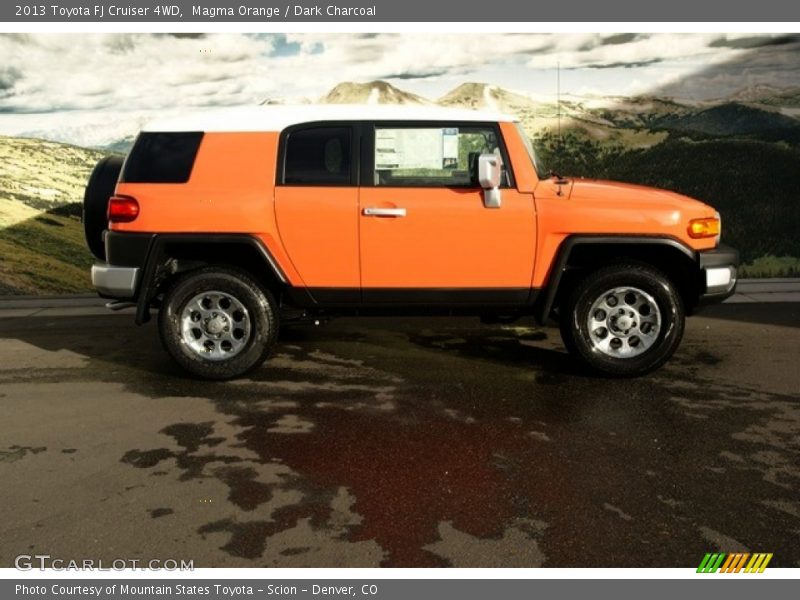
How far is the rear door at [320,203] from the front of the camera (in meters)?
5.62

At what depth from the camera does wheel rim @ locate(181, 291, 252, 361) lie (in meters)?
5.78

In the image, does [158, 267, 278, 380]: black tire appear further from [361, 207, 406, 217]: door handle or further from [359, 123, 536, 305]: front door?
[361, 207, 406, 217]: door handle

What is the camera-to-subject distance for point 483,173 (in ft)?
17.6

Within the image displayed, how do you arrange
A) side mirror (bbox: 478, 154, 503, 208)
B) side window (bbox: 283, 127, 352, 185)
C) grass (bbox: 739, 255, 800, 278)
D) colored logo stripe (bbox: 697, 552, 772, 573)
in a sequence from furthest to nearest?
grass (bbox: 739, 255, 800, 278) < side window (bbox: 283, 127, 352, 185) < side mirror (bbox: 478, 154, 503, 208) < colored logo stripe (bbox: 697, 552, 772, 573)

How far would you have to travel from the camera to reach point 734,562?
3.14 meters

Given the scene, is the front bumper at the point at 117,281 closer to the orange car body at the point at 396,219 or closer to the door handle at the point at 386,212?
the orange car body at the point at 396,219

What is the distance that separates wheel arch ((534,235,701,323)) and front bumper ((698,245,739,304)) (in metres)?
0.05

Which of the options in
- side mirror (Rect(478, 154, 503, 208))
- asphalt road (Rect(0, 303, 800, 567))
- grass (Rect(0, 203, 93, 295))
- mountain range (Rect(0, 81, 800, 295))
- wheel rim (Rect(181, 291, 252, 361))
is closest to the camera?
asphalt road (Rect(0, 303, 800, 567))

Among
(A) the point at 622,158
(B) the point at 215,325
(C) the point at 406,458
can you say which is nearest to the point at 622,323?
(C) the point at 406,458

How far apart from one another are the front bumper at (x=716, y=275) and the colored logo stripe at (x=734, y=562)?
2.82 metres

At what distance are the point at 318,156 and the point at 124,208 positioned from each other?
143 centimetres

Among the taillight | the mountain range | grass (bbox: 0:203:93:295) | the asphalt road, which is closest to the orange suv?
the taillight

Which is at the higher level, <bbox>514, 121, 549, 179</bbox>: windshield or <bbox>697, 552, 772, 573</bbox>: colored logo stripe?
<bbox>514, 121, 549, 179</bbox>: windshield

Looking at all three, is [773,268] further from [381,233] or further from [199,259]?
[199,259]
